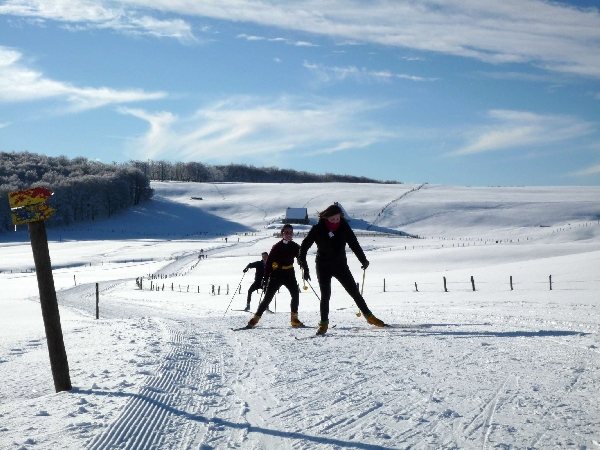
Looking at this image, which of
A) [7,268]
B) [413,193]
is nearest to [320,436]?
[7,268]

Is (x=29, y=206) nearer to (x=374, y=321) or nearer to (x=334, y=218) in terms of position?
(x=334, y=218)

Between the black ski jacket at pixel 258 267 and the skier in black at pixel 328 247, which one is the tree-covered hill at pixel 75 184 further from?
the skier in black at pixel 328 247

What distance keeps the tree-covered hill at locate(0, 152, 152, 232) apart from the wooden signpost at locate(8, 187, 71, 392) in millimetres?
122922

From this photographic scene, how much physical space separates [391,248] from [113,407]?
7916 cm

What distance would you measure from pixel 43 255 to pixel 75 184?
142706mm

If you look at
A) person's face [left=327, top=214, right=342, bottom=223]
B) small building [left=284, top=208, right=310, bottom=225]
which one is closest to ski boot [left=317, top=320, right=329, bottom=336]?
person's face [left=327, top=214, right=342, bottom=223]

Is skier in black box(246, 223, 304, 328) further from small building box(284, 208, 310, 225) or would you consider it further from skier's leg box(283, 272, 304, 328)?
small building box(284, 208, 310, 225)

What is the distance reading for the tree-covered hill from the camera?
133375 millimetres

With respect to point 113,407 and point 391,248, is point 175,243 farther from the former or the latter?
point 113,407

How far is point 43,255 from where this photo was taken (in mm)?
6371

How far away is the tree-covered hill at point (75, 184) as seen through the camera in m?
133

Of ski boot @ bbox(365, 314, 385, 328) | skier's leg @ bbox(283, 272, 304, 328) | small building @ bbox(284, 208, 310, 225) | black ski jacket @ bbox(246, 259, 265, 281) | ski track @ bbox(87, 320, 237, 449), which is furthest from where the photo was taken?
small building @ bbox(284, 208, 310, 225)

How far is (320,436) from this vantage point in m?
4.75

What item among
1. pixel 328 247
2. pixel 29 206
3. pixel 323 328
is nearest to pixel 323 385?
pixel 29 206
